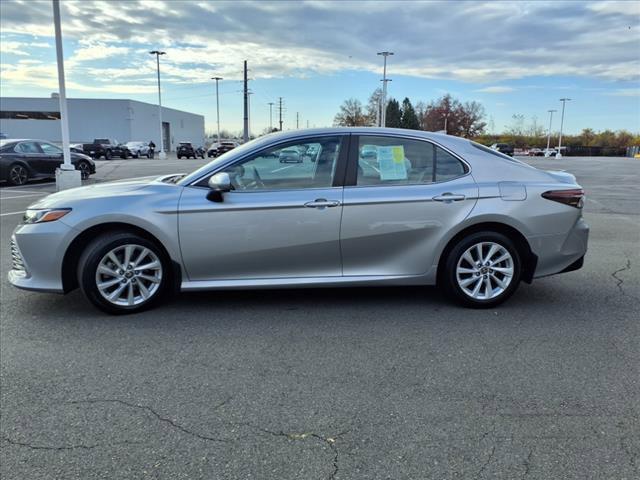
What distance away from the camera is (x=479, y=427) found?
9.18 feet

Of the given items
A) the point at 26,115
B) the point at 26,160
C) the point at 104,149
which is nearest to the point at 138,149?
the point at 104,149

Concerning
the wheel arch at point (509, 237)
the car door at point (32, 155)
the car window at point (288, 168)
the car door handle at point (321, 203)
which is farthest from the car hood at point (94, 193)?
the car door at point (32, 155)

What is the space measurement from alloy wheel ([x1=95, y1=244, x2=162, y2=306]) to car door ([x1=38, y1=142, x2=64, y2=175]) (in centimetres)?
1471

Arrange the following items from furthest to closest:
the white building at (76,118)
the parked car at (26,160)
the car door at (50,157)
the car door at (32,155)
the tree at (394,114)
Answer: the tree at (394,114), the white building at (76,118), the car door at (50,157), the car door at (32,155), the parked car at (26,160)

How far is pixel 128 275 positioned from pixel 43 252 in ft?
2.36

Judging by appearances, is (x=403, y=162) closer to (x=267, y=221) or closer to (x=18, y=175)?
(x=267, y=221)

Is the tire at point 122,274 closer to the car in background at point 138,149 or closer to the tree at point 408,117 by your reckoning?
the car in background at point 138,149

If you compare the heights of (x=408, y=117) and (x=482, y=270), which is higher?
(x=408, y=117)

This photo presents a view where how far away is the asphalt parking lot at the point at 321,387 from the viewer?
99.0 inches

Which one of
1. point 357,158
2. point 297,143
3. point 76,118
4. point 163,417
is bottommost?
point 163,417

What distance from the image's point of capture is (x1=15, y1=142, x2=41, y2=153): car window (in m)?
16.4

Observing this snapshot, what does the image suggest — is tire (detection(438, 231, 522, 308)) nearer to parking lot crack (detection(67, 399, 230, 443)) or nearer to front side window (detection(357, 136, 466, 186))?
front side window (detection(357, 136, 466, 186))

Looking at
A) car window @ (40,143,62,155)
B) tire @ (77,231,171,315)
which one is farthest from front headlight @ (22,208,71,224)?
car window @ (40,143,62,155)

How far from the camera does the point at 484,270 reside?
15.2 feet
